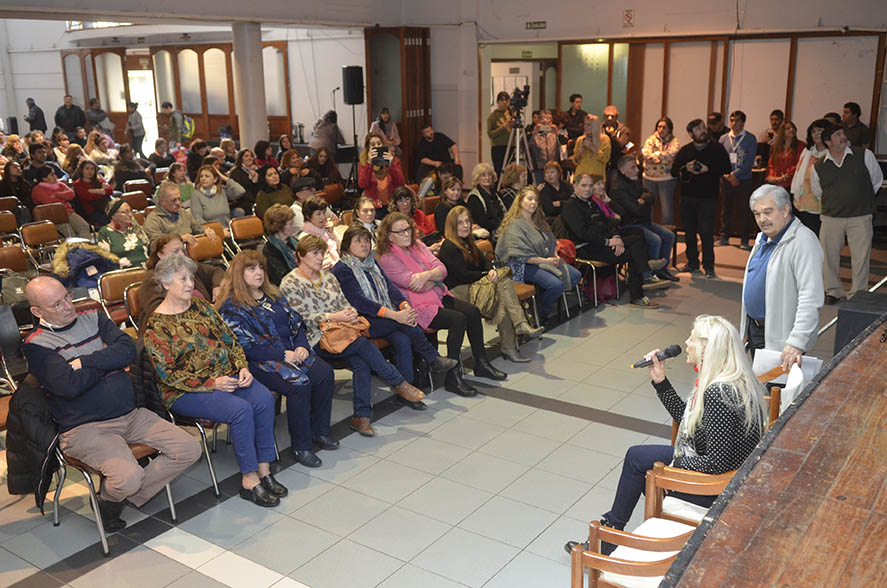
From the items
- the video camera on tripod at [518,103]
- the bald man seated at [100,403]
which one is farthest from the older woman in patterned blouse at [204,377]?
the video camera on tripod at [518,103]

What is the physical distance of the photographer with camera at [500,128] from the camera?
1220 centimetres

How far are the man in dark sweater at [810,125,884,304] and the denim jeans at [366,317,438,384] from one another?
438 centimetres

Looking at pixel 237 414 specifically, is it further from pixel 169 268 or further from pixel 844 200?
pixel 844 200

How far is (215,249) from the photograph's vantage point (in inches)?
292

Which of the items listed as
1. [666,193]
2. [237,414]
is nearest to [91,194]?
[237,414]

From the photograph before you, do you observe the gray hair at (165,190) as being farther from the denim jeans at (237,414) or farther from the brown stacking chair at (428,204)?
the denim jeans at (237,414)

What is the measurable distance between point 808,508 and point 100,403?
3.37m

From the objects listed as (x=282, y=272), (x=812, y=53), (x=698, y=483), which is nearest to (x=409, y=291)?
(x=282, y=272)

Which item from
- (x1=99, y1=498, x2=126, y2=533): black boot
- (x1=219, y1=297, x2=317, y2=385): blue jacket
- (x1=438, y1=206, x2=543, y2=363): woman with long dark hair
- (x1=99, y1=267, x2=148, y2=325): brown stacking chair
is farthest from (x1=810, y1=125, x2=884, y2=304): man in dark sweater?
(x1=99, y1=498, x2=126, y2=533): black boot

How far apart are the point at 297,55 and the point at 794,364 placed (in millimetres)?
14697

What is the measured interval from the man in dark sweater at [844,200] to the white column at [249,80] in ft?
24.2

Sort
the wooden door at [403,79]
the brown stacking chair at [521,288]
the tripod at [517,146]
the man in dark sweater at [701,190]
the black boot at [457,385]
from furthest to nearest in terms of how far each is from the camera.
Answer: the wooden door at [403,79] → the tripod at [517,146] → the man in dark sweater at [701,190] → the brown stacking chair at [521,288] → the black boot at [457,385]

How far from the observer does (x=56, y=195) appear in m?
9.62

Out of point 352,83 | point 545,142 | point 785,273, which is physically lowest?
point 785,273
